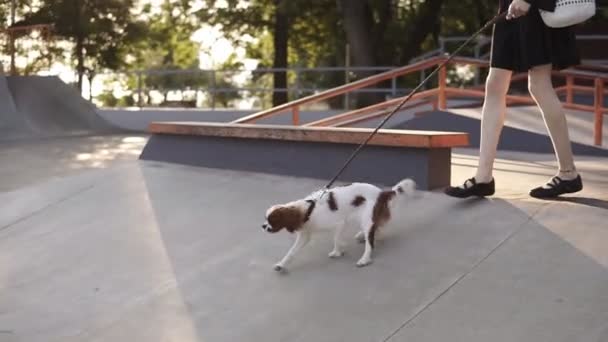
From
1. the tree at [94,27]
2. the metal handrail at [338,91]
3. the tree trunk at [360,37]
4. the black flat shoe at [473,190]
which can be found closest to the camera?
the black flat shoe at [473,190]

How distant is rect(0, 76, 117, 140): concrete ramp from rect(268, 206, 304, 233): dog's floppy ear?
12394 millimetres

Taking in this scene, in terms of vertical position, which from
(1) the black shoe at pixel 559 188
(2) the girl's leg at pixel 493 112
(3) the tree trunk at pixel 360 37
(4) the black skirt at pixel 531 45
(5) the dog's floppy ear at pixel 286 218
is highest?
(3) the tree trunk at pixel 360 37

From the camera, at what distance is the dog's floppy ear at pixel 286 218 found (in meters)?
4.34

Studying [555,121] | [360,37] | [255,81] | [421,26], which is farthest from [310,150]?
[255,81]

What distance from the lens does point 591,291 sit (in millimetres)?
3678

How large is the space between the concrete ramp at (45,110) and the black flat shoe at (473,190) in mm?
12281

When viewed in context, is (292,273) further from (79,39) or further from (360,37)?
(79,39)

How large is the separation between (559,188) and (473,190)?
50 cm

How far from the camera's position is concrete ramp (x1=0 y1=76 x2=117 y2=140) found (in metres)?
16.2

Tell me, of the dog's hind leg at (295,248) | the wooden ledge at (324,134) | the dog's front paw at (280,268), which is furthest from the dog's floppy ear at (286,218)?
the wooden ledge at (324,134)

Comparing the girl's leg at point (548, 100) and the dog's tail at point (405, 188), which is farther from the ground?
the girl's leg at point (548, 100)

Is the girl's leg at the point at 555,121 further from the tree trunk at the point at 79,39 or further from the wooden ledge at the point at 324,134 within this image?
the tree trunk at the point at 79,39

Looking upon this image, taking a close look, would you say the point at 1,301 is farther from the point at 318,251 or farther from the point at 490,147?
the point at 490,147

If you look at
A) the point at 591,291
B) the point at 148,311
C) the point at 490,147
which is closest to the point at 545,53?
the point at 490,147
